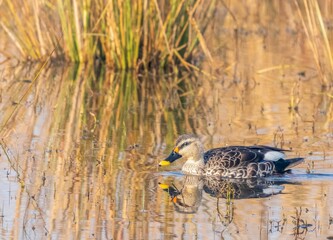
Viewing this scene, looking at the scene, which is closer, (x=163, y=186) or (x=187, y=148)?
(x=163, y=186)

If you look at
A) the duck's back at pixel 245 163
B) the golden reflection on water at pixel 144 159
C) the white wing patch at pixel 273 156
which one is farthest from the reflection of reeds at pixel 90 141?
the white wing patch at pixel 273 156

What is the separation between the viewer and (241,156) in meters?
10.3

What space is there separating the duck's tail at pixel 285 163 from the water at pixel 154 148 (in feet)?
0.40

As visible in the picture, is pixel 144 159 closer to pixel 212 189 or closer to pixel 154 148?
pixel 154 148

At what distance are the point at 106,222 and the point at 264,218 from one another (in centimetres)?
128

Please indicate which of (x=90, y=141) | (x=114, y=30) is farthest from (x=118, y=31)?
(x=90, y=141)

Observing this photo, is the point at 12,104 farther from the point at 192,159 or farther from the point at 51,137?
the point at 192,159

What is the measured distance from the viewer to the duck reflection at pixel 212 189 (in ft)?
29.7

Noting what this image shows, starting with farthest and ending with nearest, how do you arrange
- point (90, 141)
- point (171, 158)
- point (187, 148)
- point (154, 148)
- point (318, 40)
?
point (318, 40), point (90, 141), point (154, 148), point (187, 148), point (171, 158)

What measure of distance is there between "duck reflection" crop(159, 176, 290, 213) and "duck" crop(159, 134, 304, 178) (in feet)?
0.29

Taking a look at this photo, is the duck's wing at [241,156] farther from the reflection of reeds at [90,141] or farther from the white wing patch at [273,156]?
the reflection of reeds at [90,141]

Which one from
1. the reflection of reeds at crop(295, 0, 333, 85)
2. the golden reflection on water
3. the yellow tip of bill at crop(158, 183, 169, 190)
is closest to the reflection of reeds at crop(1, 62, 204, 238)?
the golden reflection on water

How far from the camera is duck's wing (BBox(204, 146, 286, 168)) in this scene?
405 inches

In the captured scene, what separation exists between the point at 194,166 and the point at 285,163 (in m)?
0.90
